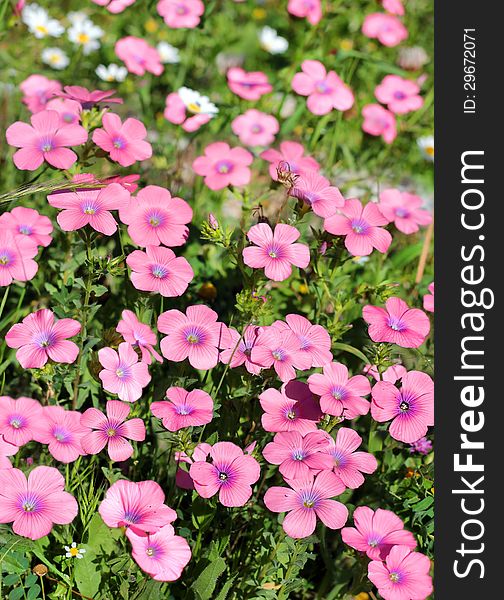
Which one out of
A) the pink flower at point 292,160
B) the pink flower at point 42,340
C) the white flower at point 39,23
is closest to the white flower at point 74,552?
the pink flower at point 42,340

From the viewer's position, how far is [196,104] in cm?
257

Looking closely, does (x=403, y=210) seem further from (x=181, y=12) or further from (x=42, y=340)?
(x=181, y=12)

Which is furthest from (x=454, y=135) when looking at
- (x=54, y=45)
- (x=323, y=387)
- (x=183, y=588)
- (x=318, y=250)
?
(x=54, y=45)

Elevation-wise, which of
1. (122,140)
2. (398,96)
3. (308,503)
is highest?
(122,140)

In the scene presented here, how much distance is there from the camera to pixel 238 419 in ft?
5.32

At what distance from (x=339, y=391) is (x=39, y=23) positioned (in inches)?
91.6

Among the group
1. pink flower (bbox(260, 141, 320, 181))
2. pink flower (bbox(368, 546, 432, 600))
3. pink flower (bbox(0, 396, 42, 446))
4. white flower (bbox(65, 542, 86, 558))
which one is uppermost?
pink flower (bbox(260, 141, 320, 181))

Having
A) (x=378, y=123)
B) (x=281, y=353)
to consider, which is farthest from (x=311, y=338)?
(x=378, y=123)

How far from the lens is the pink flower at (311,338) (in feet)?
5.07

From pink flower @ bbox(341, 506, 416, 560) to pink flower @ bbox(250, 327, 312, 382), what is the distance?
11.1 inches

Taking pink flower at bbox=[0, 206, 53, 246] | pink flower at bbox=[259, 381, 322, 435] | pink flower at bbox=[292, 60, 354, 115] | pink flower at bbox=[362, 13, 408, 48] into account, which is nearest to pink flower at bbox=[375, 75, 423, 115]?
pink flower at bbox=[292, 60, 354, 115]

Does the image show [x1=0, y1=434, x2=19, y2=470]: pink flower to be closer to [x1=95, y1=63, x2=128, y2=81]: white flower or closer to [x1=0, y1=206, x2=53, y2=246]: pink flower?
[x1=0, y1=206, x2=53, y2=246]: pink flower

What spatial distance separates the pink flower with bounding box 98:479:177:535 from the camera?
1.33m

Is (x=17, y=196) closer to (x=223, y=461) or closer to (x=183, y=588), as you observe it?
(x=223, y=461)
